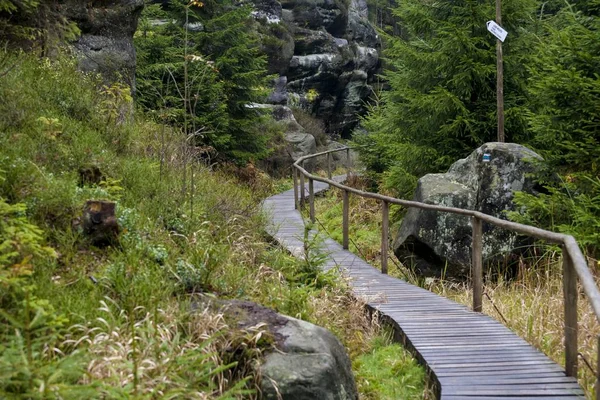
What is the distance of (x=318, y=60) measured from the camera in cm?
3269

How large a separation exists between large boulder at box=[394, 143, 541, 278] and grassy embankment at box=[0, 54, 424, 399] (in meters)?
2.73

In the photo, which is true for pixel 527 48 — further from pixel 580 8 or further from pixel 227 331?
pixel 227 331

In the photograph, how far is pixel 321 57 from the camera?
32938 mm

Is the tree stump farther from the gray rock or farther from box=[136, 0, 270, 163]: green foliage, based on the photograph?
the gray rock

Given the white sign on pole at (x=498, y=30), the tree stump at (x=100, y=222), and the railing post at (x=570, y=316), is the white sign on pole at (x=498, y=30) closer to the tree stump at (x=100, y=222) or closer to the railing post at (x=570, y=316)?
the railing post at (x=570, y=316)

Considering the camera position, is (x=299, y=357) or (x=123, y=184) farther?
(x=123, y=184)

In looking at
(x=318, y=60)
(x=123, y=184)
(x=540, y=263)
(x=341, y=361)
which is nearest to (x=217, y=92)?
(x=123, y=184)

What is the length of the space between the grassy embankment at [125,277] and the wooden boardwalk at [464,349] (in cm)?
27

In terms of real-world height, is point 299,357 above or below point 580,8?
below

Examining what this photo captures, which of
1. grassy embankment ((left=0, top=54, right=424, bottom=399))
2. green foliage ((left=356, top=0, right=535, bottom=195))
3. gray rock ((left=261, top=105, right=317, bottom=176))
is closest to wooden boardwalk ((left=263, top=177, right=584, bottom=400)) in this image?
grassy embankment ((left=0, top=54, right=424, bottom=399))

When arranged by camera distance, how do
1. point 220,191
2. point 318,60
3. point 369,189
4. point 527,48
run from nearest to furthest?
1. point 220,191
2. point 527,48
3. point 369,189
4. point 318,60

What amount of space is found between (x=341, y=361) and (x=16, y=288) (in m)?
2.38

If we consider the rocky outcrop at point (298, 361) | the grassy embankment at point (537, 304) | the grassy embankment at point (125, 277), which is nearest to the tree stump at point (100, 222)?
the grassy embankment at point (125, 277)

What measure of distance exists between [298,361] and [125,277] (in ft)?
5.12
